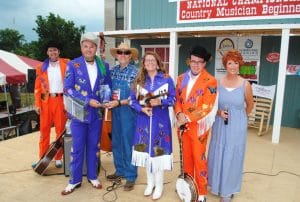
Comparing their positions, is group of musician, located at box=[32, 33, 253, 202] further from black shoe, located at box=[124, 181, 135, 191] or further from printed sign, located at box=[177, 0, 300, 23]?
printed sign, located at box=[177, 0, 300, 23]

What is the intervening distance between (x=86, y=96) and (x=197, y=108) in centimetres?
123

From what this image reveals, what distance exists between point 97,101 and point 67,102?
348mm

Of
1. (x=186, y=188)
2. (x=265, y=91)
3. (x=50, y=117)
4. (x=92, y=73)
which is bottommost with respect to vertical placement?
(x=186, y=188)

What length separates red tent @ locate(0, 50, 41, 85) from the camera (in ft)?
23.6

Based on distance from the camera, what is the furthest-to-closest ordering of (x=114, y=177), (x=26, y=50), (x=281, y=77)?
(x=26, y=50), (x=281, y=77), (x=114, y=177)

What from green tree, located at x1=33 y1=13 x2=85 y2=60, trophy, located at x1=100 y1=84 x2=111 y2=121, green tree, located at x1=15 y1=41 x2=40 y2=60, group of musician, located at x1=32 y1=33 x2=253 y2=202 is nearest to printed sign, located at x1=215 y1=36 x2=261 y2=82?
group of musician, located at x1=32 y1=33 x2=253 y2=202

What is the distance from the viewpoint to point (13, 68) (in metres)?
7.79

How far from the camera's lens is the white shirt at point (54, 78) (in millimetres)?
4016

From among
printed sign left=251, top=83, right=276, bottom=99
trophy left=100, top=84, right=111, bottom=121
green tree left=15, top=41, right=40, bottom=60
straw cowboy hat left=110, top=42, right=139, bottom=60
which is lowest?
printed sign left=251, top=83, right=276, bottom=99

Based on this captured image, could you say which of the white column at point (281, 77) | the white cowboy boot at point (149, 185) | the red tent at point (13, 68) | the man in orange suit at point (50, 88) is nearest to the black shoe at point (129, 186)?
the white cowboy boot at point (149, 185)

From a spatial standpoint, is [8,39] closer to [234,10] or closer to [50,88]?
[234,10]

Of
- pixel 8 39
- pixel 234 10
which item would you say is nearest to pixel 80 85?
pixel 234 10

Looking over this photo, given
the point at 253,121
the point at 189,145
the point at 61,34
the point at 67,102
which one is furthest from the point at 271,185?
the point at 61,34

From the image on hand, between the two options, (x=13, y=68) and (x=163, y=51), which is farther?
(x=163, y=51)
